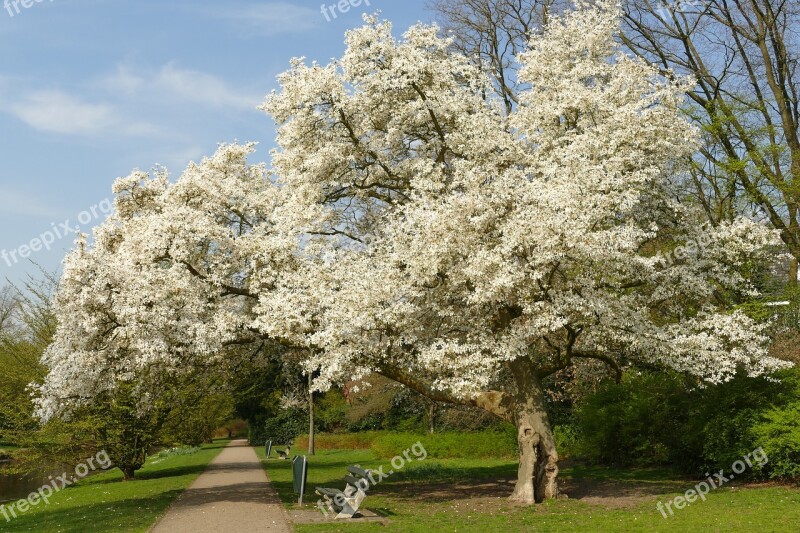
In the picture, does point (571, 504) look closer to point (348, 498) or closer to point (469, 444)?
point (348, 498)

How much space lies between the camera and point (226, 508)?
16.2 metres

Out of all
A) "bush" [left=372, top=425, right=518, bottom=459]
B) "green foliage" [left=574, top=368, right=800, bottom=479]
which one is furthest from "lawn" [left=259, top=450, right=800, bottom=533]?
"bush" [left=372, top=425, right=518, bottom=459]

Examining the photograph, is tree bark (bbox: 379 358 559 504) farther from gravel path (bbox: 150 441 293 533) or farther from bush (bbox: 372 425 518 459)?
bush (bbox: 372 425 518 459)

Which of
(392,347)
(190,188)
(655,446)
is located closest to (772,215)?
(655,446)

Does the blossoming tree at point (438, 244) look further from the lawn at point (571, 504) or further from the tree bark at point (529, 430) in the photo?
the lawn at point (571, 504)

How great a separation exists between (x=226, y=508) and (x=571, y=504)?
775 cm

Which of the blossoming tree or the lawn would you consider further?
the blossoming tree

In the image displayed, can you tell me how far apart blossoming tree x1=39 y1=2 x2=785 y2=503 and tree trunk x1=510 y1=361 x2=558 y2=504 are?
5 centimetres

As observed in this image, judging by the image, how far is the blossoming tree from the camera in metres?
14.8

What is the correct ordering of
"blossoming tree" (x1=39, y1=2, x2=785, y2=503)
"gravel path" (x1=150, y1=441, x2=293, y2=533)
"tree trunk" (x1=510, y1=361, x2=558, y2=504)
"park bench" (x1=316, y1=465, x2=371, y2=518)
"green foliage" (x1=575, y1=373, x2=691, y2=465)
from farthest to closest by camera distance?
"green foliage" (x1=575, y1=373, x2=691, y2=465) < "tree trunk" (x1=510, y1=361, x2=558, y2=504) < "blossoming tree" (x1=39, y1=2, x2=785, y2=503) < "park bench" (x1=316, y1=465, x2=371, y2=518) < "gravel path" (x1=150, y1=441, x2=293, y2=533)

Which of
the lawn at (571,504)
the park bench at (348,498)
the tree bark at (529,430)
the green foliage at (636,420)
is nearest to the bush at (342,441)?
the green foliage at (636,420)

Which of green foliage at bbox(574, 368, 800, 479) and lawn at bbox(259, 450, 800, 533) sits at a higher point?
green foliage at bbox(574, 368, 800, 479)

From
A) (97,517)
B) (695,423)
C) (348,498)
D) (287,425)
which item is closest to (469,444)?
(695,423)

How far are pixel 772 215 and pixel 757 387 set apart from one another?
7670 millimetres
